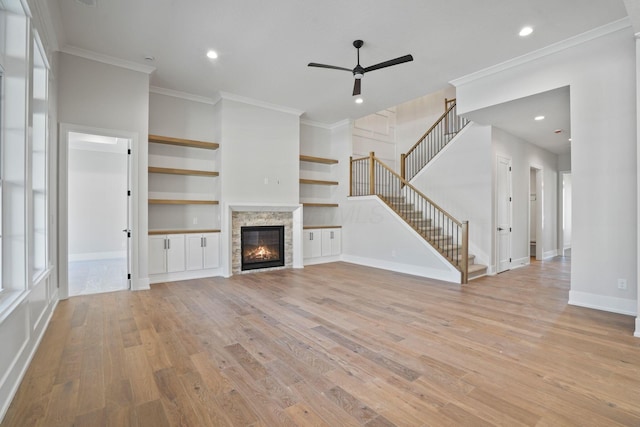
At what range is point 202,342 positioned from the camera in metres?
2.86

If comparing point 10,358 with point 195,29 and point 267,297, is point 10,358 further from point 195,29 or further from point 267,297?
point 195,29

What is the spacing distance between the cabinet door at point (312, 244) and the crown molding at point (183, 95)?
3447 mm

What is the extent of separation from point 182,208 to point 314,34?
4.03 metres

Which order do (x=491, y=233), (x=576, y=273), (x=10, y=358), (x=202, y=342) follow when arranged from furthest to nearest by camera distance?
(x=491, y=233) < (x=576, y=273) < (x=202, y=342) < (x=10, y=358)

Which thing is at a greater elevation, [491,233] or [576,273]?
[491,233]

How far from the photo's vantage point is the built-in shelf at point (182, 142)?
536 cm

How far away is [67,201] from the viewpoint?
14.0 ft

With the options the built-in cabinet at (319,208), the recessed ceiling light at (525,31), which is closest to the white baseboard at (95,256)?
the built-in cabinet at (319,208)

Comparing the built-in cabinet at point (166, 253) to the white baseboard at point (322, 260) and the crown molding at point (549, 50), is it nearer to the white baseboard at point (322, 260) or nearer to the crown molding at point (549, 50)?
the white baseboard at point (322, 260)

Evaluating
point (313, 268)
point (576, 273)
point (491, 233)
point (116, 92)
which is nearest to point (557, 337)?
point (576, 273)

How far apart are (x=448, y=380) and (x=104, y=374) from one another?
2.59m

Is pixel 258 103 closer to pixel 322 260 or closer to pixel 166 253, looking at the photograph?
pixel 166 253

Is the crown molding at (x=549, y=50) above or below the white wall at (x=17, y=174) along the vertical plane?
above

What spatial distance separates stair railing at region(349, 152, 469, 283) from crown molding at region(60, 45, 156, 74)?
4719 millimetres
